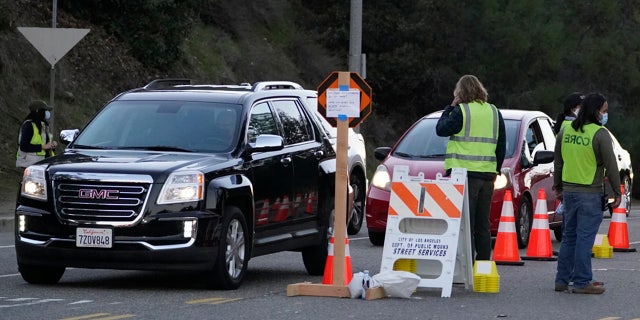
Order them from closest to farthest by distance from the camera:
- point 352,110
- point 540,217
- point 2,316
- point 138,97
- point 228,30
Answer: point 2,316 < point 352,110 < point 138,97 < point 540,217 < point 228,30

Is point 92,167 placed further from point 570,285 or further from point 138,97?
point 570,285

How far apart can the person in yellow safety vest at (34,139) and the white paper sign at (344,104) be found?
11.3 metres

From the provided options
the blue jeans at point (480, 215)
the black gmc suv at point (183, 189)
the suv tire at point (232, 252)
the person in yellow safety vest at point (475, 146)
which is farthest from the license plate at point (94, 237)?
the blue jeans at point (480, 215)

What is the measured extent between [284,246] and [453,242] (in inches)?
A: 77.9

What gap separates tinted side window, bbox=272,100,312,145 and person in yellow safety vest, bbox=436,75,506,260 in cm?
182

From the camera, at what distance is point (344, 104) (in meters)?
12.5

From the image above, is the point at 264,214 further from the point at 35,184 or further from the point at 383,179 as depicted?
the point at 383,179

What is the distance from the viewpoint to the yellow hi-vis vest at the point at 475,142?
45.2 feet

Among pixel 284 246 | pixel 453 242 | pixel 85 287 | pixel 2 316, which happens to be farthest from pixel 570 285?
pixel 2 316

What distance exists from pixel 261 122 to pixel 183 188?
194 centimetres

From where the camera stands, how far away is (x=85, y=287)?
13258mm

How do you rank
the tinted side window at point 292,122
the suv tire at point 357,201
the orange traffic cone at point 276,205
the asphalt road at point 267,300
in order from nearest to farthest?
1. the asphalt road at point 267,300
2. the orange traffic cone at point 276,205
3. the tinted side window at point 292,122
4. the suv tire at point 357,201

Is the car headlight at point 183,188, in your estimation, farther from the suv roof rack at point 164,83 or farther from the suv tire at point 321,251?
the suv tire at point 321,251

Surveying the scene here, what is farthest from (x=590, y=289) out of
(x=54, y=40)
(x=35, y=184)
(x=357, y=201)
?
(x=54, y=40)
